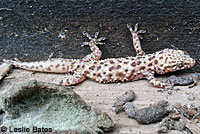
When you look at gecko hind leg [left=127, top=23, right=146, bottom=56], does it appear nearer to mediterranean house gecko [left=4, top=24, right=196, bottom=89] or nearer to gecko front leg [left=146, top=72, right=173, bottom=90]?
mediterranean house gecko [left=4, top=24, right=196, bottom=89]

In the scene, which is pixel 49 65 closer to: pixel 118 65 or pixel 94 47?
pixel 94 47

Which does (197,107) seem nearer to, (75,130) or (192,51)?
(192,51)

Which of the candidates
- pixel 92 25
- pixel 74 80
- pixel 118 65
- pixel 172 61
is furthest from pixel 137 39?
pixel 74 80

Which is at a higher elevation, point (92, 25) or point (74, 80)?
point (92, 25)

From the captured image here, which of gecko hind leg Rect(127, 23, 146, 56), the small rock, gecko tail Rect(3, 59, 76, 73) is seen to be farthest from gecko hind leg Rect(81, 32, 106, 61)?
the small rock

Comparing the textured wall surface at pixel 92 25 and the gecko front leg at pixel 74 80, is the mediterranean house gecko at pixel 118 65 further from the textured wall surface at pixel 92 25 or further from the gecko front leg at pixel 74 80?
the textured wall surface at pixel 92 25

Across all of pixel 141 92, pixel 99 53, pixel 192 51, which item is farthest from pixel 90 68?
pixel 192 51

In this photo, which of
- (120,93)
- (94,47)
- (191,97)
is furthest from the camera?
(94,47)
